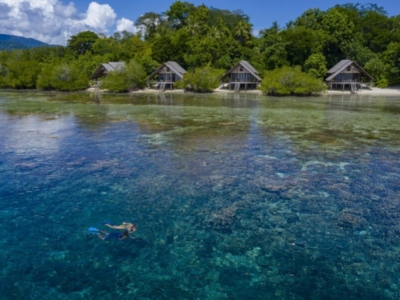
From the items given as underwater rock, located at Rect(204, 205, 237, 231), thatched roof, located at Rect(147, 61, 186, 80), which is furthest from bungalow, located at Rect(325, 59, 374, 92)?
underwater rock, located at Rect(204, 205, 237, 231)

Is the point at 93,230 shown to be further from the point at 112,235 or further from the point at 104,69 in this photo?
the point at 104,69

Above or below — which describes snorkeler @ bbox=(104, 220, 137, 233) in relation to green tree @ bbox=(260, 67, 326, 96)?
below

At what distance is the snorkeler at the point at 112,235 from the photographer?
7.39 metres

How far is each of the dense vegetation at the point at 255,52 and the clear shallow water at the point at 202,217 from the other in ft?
121

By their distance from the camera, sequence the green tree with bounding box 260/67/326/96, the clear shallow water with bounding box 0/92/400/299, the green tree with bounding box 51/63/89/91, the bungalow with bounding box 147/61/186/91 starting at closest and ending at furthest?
the clear shallow water with bounding box 0/92/400/299
the green tree with bounding box 260/67/326/96
the bungalow with bounding box 147/61/186/91
the green tree with bounding box 51/63/89/91

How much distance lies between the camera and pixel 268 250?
23.0 feet

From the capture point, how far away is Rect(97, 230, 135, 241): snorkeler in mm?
7395

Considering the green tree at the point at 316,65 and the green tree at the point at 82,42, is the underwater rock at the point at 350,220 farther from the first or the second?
the green tree at the point at 82,42

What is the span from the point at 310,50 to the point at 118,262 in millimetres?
54097

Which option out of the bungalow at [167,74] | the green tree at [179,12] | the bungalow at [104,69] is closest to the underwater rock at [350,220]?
the bungalow at [167,74]

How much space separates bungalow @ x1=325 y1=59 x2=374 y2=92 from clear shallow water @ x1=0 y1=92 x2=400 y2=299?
37.1m

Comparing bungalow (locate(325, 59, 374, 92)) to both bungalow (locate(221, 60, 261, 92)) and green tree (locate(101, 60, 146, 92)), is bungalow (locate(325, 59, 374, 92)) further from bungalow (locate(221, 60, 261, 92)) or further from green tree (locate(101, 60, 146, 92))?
green tree (locate(101, 60, 146, 92))

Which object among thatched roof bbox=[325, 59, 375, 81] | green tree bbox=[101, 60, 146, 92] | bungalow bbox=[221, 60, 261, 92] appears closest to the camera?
thatched roof bbox=[325, 59, 375, 81]

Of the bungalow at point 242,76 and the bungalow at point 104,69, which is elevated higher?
the bungalow at point 104,69
